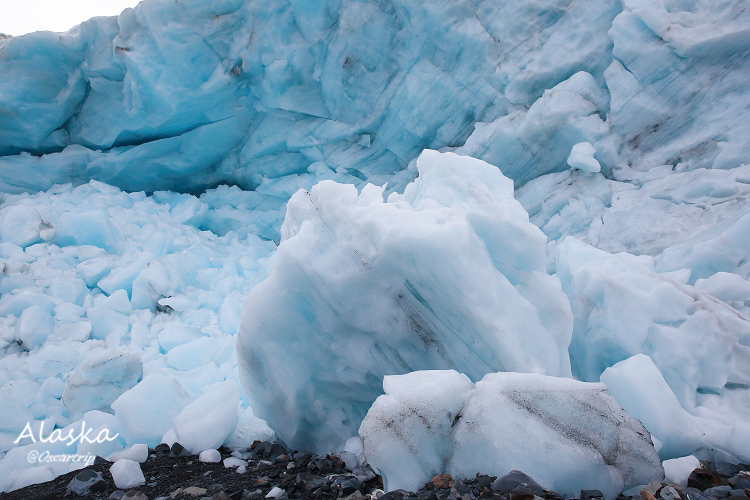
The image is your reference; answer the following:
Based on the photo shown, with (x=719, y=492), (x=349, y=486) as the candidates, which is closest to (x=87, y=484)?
(x=349, y=486)

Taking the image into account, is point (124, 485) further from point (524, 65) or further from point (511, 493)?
point (524, 65)

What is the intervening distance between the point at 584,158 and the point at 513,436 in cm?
459

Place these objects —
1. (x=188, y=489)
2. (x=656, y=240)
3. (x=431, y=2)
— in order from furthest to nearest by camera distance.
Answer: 1. (x=431, y=2)
2. (x=656, y=240)
3. (x=188, y=489)

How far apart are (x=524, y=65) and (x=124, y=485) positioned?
655 cm

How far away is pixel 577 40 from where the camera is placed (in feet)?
19.9

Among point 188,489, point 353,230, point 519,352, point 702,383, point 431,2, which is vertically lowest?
point 702,383

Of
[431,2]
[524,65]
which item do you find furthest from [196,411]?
[431,2]

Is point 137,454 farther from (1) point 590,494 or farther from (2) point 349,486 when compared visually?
(1) point 590,494

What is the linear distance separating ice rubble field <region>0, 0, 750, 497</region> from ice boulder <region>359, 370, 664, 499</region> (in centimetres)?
1

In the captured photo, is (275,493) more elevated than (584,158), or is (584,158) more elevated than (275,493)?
(584,158)

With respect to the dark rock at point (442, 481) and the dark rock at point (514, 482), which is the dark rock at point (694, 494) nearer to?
the dark rock at point (514, 482)

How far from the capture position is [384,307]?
266 cm

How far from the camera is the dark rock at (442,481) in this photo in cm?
190

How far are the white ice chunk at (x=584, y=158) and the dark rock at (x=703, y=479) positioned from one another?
14.1ft
